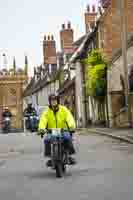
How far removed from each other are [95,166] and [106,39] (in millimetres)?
31122

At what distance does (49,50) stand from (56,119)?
6678 cm

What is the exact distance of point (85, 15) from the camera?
198ft

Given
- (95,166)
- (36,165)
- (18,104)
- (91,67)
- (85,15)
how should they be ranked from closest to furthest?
1. (95,166)
2. (36,165)
3. (91,67)
4. (85,15)
5. (18,104)

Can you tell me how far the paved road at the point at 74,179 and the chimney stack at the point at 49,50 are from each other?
198 ft

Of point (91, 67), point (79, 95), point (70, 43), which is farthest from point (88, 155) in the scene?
point (70, 43)

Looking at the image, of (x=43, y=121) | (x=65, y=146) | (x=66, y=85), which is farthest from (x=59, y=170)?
(x=66, y=85)

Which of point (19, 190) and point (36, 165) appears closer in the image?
point (19, 190)

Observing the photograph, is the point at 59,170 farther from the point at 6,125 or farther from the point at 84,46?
the point at 84,46

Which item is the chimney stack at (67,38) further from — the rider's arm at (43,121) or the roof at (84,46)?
the rider's arm at (43,121)

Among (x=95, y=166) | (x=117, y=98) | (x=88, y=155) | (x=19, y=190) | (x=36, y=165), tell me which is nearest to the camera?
(x=19, y=190)

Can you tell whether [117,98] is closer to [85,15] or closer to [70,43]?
[85,15]

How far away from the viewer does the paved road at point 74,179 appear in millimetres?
9938

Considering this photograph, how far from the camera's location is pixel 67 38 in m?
68.6

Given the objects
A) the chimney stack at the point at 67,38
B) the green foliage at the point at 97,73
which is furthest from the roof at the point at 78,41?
the green foliage at the point at 97,73
